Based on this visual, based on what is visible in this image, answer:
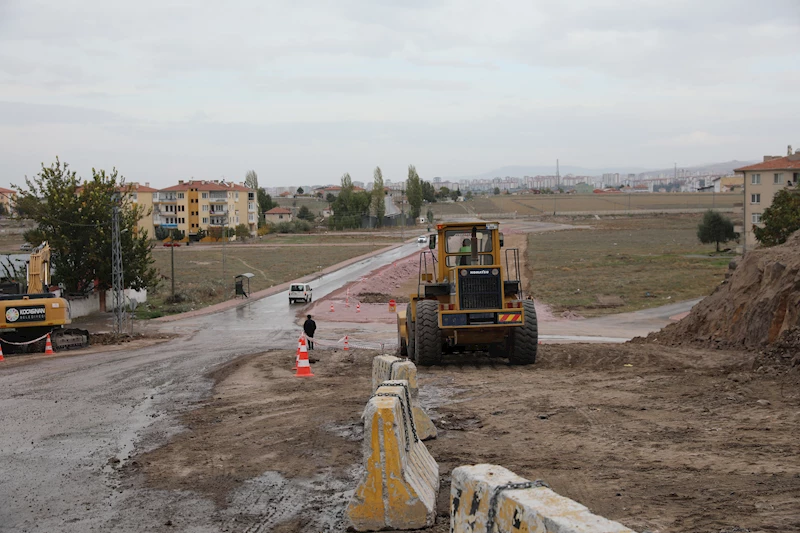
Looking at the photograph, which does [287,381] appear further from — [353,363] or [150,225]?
[150,225]

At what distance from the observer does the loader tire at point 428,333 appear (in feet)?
59.0

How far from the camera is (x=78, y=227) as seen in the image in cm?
3675

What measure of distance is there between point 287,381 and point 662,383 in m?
7.76

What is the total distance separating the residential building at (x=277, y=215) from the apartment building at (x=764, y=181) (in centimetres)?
9646

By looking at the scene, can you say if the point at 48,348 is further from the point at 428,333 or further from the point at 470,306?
the point at 470,306

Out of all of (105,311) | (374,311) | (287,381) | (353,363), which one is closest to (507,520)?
(287,381)

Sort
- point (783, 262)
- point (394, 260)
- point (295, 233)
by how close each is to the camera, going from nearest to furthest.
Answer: point (783, 262) → point (394, 260) → point (295, 233)

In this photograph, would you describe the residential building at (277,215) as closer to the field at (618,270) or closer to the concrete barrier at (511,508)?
the field at (618,270)

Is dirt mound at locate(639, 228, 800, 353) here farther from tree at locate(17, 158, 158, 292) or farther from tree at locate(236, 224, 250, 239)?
tree at locate(236, 224, 250, 239)

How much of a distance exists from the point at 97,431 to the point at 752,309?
1418 centimetres

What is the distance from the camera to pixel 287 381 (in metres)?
17.4

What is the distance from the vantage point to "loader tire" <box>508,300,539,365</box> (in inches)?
712

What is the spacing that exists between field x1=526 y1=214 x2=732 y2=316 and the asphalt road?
747 inches

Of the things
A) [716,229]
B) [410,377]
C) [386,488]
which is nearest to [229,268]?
[716,229]
